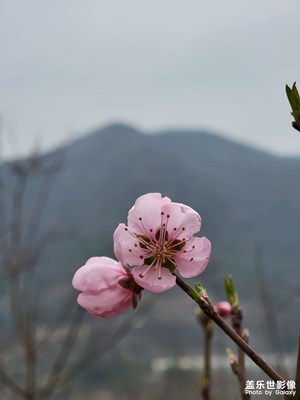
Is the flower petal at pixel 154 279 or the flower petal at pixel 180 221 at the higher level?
the flower petal at pixel 180 221

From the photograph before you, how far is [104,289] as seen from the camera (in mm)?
838

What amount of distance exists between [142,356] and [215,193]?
5.90m

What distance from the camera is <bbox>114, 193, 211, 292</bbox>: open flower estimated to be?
824mm

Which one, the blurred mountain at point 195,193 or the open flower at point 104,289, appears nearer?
the open flower at point 104,289

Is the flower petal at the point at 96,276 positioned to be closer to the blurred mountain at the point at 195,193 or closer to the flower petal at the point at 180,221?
the flower petal at the point at 180,221

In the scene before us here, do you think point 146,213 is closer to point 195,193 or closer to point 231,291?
point 231,291

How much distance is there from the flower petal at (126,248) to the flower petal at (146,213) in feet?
0.07

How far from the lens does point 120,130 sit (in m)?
20.7

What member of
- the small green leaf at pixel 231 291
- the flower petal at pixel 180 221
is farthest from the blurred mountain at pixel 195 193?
the flower petal at pixel 180 221

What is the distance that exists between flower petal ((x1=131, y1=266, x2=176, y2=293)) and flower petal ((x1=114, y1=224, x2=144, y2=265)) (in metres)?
0.01

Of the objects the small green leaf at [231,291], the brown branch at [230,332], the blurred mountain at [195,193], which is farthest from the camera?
the blurred mountain at [195,193]

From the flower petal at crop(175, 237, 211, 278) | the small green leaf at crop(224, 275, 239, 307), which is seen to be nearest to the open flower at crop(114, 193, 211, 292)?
the flower petal at crop(175, 237, 211, 278)

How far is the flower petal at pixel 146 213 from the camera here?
0.85 m

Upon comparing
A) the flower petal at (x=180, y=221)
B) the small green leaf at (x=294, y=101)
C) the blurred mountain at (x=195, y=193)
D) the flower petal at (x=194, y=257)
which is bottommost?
the flower petal at (x=194, y=257)
